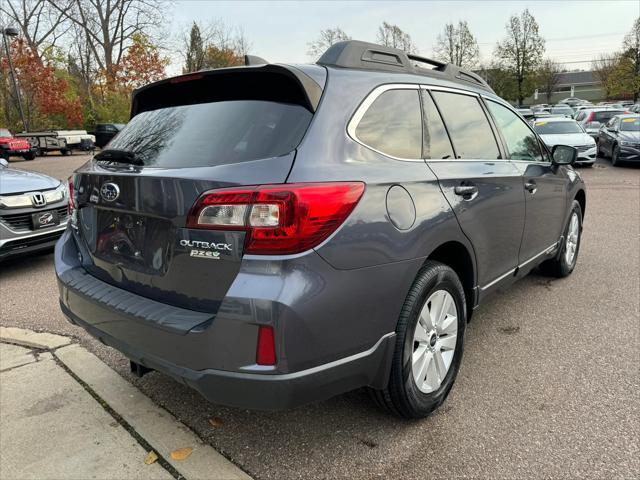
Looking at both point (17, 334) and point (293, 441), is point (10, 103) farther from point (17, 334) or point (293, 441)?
point (293, 441)

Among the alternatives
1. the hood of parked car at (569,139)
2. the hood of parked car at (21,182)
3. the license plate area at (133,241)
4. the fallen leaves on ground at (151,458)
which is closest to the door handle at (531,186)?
the license plate area at (133,241)

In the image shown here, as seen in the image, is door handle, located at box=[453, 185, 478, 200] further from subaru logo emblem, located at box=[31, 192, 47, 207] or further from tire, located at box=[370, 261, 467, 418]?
subaru logo emblem, located at box=[31, 192, 47, 207]

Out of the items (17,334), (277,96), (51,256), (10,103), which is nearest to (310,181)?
(277,96)

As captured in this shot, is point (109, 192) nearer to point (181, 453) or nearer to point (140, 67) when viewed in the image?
point (181, 453)

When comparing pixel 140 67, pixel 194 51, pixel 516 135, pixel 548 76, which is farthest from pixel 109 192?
pixel 548 76

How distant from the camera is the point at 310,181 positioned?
194 cm

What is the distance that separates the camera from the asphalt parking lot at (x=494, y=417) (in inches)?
89.2

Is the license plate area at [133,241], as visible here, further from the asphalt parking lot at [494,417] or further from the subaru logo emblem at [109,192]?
the asphalt parking lot at [494,417]

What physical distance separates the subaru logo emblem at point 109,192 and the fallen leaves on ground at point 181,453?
1.23m

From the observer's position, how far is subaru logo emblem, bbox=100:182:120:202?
232cm

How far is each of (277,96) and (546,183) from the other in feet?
8.74

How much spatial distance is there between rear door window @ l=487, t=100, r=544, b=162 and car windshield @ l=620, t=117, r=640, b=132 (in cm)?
1369

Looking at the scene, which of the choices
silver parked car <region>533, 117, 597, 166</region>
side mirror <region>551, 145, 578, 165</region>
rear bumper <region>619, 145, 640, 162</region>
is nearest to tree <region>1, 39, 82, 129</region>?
silver parked car <region>533, 117, 597, 166</region>

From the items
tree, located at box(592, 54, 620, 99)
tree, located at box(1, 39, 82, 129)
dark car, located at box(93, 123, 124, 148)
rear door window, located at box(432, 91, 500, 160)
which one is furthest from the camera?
tree, located at box(592, 54, 620, 99)
